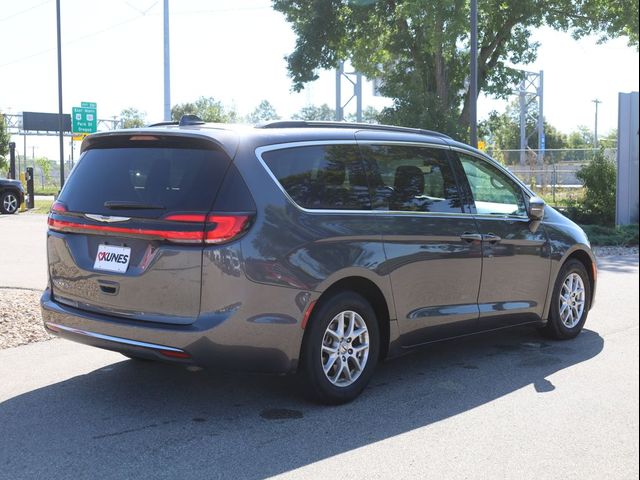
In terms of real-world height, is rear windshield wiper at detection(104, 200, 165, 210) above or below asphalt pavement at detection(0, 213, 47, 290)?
above

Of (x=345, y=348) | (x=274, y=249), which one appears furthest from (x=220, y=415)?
(x=274, y=249)

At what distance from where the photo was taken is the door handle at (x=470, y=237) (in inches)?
222

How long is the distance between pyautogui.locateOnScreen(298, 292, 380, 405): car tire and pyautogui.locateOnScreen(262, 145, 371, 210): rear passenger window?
624 mm

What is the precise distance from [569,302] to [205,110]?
69989 mm

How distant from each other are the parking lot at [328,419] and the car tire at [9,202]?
66.6 feet

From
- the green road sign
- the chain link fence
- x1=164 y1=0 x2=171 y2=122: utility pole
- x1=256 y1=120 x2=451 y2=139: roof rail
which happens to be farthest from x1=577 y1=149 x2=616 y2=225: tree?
the green road sign

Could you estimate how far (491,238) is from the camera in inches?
231

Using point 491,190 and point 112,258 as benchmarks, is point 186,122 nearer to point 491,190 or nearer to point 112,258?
point 112,258

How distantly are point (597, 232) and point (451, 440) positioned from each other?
12863mm

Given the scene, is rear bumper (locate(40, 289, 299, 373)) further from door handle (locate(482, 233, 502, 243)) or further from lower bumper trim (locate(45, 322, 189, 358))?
door handle (locate(482, 233, 502, 243))

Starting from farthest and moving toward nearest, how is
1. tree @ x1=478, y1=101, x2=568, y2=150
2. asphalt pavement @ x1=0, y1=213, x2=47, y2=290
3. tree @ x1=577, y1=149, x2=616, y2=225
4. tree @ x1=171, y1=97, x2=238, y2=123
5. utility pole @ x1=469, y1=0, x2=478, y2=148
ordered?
tree @ x1=478, y1=101, x2=568, y2=150 → tree @ x1=171, y1=97, x2=238, y2=123 → tree @ x1=577, y1=149, x2=616, y2=225 → utility pole @ x1=469, y1=0, x2=478, y2=148 → asphalt pavement @ x1=0, y1=213, x2=47, y2=290

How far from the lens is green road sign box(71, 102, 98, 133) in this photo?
36469mm

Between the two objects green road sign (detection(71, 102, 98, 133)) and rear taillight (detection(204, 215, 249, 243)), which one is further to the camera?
green road sign (detection(71, 102, 98, 133))

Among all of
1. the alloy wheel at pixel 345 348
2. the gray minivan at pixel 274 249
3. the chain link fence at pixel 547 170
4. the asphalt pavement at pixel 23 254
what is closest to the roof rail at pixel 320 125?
the gray minivan at pixel 274 249
